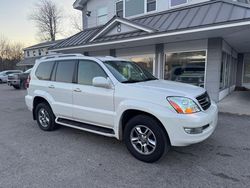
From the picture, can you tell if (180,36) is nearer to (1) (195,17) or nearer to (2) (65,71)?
(1) (195,17)

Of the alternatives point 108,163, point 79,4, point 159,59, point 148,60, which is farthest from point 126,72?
point 79,4

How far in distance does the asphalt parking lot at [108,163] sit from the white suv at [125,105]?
0.40 m

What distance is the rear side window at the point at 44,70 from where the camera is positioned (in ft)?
16.9

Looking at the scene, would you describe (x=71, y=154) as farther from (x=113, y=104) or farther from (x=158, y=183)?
(x=158, y=183)

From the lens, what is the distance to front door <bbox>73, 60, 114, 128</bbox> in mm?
3848


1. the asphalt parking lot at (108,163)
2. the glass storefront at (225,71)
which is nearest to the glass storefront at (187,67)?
the glass storefront at (225,71)

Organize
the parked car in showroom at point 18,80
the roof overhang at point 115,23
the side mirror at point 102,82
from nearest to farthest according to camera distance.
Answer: the side mirror at point 102,82
the roof overhang at point 115,23
the parked car in showroom at point 18,80

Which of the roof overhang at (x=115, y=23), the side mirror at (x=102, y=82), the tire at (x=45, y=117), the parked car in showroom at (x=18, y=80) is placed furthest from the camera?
the parked car in showroom at (x=18, y=80)

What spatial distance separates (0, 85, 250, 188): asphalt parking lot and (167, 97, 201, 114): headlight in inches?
39.6

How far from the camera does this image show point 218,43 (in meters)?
8.42

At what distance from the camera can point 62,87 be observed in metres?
4.67

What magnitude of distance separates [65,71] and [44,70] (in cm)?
96

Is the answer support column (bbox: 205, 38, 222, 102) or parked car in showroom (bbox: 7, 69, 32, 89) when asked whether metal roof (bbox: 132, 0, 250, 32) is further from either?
parked car in showroom (bbox: 7, 69, 32, 89)

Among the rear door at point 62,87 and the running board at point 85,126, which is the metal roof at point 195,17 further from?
the running board at point 85,126
